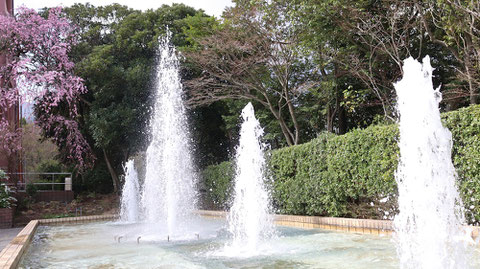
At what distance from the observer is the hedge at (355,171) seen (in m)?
6.49

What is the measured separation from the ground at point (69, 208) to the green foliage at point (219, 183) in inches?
154

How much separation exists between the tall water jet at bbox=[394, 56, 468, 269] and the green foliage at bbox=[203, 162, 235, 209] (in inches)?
395

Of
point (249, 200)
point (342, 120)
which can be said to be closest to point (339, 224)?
point (249, 200)

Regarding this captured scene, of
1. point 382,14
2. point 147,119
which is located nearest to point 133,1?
point 147,119

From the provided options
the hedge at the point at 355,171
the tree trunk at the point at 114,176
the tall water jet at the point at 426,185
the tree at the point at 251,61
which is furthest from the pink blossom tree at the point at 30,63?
the tall water jet at the point at 426,185

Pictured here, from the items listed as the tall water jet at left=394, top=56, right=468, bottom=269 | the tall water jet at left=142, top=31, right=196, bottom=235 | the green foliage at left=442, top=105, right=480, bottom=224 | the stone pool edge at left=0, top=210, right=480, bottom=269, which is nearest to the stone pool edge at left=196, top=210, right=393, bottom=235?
the stone pool edge at left=0, top=210, right=480, bottom=269

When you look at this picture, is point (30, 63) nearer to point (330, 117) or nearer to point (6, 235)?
point (6, 235)

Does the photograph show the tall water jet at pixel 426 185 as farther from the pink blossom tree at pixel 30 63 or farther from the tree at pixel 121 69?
the tree at pixel 121 69

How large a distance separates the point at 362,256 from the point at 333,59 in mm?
8484

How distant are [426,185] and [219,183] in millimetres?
11343

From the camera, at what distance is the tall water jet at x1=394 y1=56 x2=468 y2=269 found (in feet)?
12.6

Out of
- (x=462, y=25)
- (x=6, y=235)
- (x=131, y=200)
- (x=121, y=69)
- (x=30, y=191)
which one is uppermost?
(x=121, y=69)

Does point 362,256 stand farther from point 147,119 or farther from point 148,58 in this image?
point 148,58

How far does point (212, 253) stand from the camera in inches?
242
